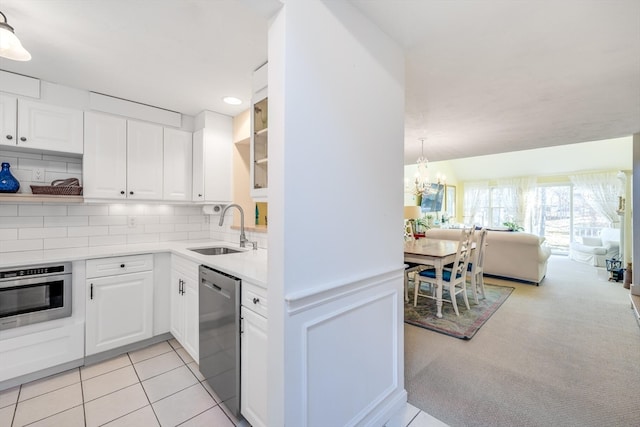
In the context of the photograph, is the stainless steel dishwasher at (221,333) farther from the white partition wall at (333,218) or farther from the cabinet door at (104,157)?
the cabinet door at (104,157)

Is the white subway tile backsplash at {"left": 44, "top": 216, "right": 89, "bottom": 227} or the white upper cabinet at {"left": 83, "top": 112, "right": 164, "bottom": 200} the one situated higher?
the white upper cabinet at {"left": 83, "top": 112, "right": 164, "bottom": 200}

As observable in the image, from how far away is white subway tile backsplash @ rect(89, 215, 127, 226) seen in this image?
256 centimetres

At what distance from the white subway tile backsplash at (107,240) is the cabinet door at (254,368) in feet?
6.64

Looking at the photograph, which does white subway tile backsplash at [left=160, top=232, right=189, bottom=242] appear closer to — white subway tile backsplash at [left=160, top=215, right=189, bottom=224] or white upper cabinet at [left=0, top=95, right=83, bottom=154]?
white subway tile backsplash at [left=160, top=215, right=189, bottom=224]

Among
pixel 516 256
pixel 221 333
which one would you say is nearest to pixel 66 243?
pixel 221 333

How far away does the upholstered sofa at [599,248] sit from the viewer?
232 inches

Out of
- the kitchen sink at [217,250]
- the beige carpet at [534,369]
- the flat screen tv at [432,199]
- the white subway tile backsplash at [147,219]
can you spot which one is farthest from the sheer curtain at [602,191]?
the white subway tile backsplash at [147,219]

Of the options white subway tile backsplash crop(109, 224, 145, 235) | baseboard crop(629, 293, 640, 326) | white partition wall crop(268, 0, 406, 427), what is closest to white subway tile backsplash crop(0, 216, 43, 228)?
white subway tile backsplash crop(109, 224, 145, 235)

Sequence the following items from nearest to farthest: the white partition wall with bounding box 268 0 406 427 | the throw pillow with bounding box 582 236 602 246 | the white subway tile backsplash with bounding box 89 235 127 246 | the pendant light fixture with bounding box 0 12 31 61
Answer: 1. the white partition wall with bounding box 268 0 406 427
2. the pendant light fixture with bounding box 0 12 31 61
3. the white subway tile backsplash with bounding box 89 235 127 246
4. the throw pillow with bounding box 582 236 602 246

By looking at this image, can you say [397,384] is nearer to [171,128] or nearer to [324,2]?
[324,2]

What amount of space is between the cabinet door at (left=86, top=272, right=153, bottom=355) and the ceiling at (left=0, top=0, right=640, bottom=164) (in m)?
1.68

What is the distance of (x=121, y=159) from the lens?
98.9 inches

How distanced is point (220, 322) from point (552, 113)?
3.72 metres

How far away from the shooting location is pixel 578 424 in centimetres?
156
